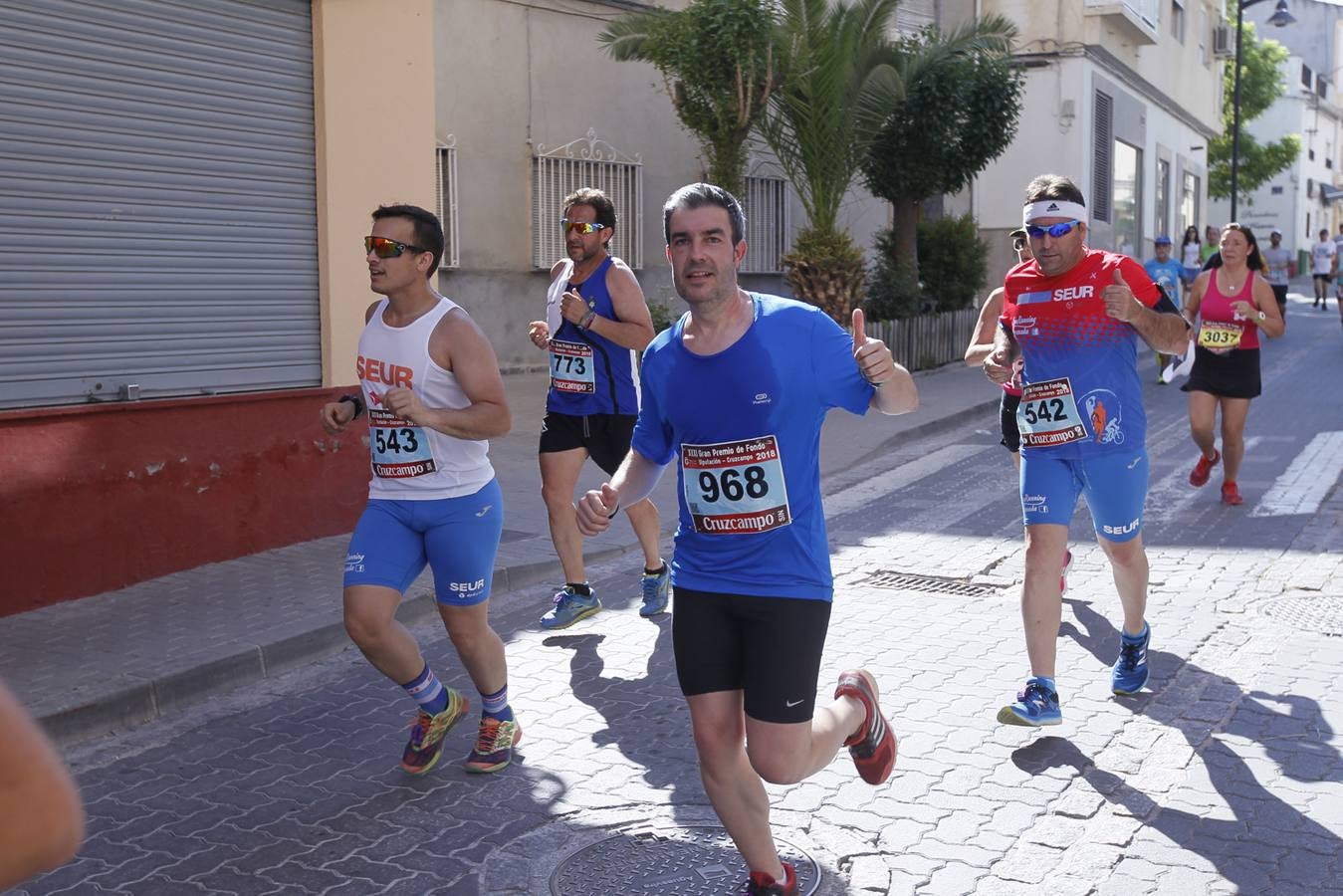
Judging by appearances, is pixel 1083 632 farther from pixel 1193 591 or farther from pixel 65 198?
pixel 65 198

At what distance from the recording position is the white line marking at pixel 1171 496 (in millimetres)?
9742

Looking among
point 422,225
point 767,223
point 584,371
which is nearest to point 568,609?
point 584,371

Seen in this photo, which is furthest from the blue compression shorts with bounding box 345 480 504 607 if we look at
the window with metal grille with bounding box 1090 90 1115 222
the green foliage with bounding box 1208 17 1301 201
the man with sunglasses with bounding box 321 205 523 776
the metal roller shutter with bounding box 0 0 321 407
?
the green foliage with bounding box 1208 17 1301 201

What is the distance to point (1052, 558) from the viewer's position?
5246 millimetres

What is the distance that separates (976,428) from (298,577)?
900 cm

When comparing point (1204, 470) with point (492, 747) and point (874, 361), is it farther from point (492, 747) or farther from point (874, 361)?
point (874, 361)

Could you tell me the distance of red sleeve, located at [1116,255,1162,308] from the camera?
5.30m

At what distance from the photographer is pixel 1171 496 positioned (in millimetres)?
10469

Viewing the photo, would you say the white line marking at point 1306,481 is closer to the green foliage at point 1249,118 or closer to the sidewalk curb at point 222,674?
the sidewalk curb at point 222,674

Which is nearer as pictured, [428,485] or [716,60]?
[428,485]

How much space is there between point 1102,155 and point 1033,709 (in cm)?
2577

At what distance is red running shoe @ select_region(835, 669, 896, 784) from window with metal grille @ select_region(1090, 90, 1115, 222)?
82.7 feet

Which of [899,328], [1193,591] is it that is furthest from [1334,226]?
[1193,591]

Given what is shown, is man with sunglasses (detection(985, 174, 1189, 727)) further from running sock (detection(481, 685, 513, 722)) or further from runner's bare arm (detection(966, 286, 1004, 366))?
running sock (detection(481, 685, 513, 722))
